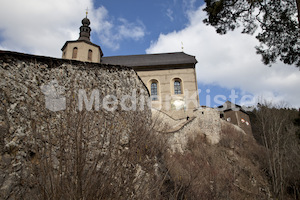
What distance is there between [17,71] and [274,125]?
15867 millimetres

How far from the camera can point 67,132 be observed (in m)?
2.12

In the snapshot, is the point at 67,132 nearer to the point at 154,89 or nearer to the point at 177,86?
the point at 154,89

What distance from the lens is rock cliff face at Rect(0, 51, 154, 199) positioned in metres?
2.18

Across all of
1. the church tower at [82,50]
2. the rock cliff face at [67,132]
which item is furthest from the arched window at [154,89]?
the rock cliff face at [67,132]

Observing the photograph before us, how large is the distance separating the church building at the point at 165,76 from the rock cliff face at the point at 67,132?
1468cm

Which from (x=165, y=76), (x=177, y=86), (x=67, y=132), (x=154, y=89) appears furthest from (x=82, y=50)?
(x=67, y=132)

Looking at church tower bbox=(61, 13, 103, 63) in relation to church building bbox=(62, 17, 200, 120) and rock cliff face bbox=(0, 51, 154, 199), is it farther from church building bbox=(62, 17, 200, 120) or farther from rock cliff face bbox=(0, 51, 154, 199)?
rock cliff face bbox=(0, 51, 154, 199)

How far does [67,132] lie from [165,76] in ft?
70.9

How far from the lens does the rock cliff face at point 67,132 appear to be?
2184 mm

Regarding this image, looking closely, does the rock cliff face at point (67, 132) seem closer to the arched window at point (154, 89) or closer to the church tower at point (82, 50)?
the arched window at point (154, 89)

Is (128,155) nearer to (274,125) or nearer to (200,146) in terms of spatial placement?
(200,146)

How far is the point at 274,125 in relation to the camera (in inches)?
567

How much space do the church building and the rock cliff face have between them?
14.7 metres

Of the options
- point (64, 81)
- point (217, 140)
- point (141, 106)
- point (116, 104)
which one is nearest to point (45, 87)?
point (64, 81)
